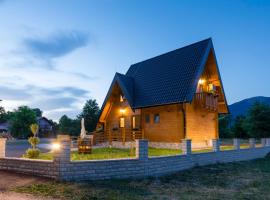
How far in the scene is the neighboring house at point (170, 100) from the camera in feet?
56.9

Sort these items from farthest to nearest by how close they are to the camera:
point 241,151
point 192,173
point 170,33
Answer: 1. point 170,33
2. point 241,151
3. point 192,173

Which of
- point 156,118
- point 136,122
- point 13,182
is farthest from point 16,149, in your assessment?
point 13,182

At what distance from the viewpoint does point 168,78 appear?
62.6 ft

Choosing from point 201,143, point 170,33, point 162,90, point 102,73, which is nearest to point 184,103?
point 162,90

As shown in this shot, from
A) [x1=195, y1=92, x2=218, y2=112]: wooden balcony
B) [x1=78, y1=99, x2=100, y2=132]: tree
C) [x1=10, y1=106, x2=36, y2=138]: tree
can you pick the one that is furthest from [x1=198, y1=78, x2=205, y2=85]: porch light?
Result: [x1=10, y1=106, x2=36, y2=138]: tree

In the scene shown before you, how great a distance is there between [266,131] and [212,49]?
57.0 feet

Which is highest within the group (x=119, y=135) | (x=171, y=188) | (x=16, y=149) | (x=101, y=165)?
(x=119, y=135)

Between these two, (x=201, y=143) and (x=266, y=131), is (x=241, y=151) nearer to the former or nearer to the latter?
(x=201, y=143)

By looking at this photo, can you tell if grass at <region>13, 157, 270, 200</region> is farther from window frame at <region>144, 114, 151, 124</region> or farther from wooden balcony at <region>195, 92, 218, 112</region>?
window frame at <region>144, 114, 151, 124</region>

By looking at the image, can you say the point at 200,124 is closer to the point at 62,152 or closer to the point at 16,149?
the point at 62,152

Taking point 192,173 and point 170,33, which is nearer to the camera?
point 192,173

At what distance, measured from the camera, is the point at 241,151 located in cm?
1638

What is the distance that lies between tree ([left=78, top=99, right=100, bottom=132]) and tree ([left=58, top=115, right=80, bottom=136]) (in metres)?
2.74

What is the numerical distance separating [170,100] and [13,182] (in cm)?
1107
